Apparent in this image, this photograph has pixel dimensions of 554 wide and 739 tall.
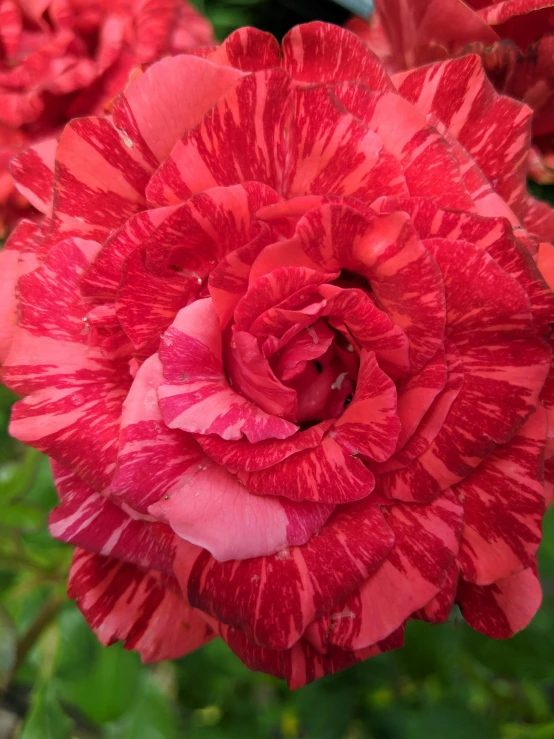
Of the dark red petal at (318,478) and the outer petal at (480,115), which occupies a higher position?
the outer petal at (480,115)

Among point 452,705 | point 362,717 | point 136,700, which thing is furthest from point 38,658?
point 452,705

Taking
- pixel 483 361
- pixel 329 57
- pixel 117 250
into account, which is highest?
pixel 329 57

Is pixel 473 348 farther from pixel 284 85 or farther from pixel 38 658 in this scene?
pixel 38 658

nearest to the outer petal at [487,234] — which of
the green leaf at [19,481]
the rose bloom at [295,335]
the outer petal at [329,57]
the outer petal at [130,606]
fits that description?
the rose bloom at [295,335]

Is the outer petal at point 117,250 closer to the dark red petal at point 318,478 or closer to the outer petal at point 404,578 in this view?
the dark red petal at point 318,478

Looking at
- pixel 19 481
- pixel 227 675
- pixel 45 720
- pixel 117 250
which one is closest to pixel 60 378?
pixel 117 250

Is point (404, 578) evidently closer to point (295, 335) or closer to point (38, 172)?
point (295, 335)
